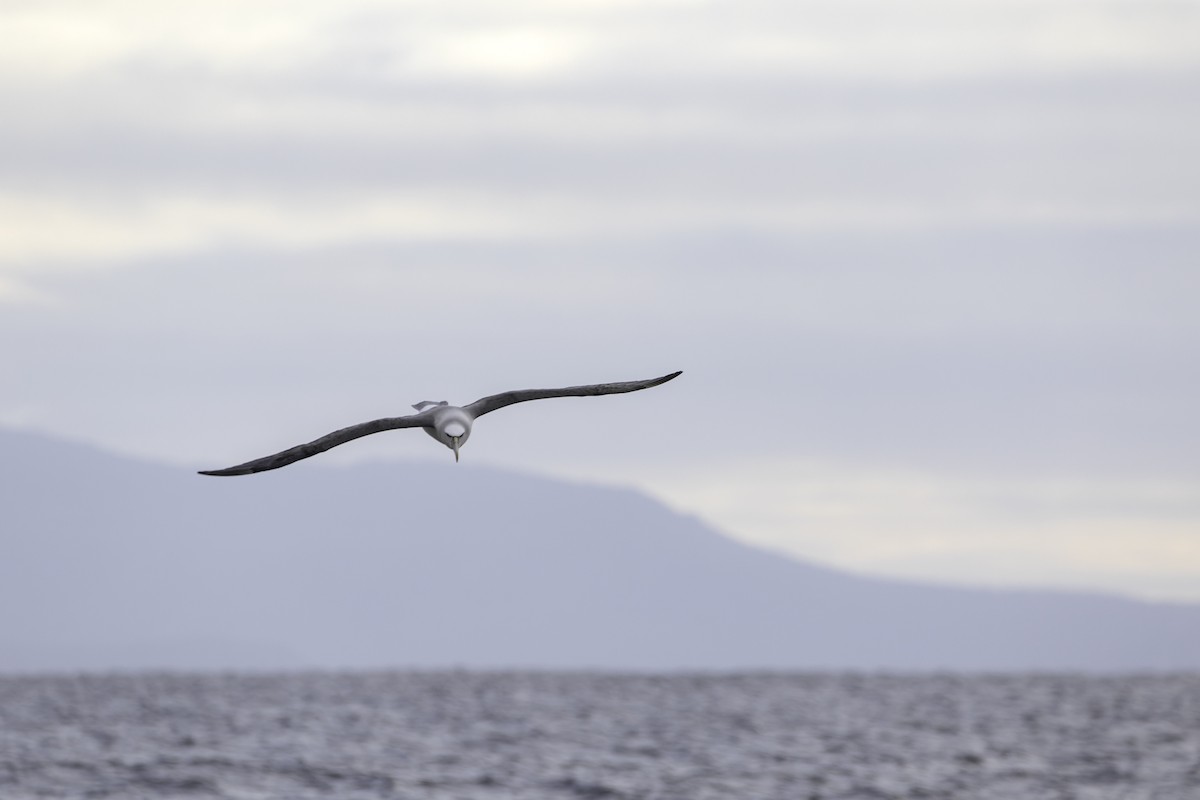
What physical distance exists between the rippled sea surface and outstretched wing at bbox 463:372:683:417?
50798 millimetres

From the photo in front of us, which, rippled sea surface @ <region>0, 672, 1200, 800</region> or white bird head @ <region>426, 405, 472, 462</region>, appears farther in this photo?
rippled sea surface @ <region>0, 672, 1200, 800</region>

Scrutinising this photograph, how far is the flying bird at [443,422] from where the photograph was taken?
83.7 ft

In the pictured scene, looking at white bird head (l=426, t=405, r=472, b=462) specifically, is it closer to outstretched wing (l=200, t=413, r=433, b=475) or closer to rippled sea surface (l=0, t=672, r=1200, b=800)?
outstretched wing (l=200, t=413, r=433, b=475)

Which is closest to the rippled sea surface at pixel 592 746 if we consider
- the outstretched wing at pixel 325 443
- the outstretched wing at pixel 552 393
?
the outstretched wing at pixel 552 393

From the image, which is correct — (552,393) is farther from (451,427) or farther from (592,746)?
(592,746)

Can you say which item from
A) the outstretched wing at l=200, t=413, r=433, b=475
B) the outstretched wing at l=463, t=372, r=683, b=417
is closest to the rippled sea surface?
the outstretched wing at l=463, t=372, r=683, b=417

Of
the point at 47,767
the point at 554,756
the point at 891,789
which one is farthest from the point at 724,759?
the point at 47,767

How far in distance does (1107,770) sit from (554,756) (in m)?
25.7

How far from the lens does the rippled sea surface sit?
263 feet

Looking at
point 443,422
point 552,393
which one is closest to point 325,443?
point 443,422

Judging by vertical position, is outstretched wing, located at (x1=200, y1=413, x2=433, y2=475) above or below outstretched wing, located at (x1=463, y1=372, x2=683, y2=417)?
below

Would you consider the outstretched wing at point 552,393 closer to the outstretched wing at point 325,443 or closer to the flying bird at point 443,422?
the flying bird at point 443,422

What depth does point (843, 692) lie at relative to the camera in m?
187

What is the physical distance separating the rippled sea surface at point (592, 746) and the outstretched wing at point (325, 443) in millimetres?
51568
